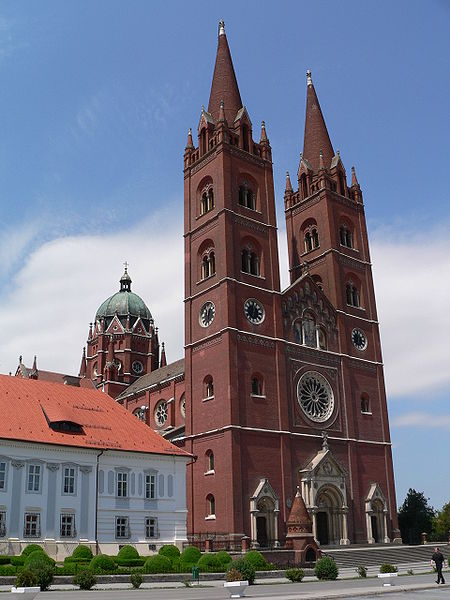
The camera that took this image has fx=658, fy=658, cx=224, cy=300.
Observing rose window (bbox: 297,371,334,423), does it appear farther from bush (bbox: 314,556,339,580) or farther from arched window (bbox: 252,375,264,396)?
bush (bbox: 314,556,339,580)

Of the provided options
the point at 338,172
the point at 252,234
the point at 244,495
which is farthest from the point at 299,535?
the point at 338,172

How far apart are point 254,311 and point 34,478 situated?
22.4m

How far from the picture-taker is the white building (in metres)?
37.5

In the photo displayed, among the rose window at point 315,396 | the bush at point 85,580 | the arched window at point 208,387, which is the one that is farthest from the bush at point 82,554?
the rose window at point 315,396

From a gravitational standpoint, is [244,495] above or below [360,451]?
below

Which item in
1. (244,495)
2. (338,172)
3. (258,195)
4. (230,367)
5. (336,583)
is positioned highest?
(338,172)

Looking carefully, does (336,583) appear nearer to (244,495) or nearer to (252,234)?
(244,495)

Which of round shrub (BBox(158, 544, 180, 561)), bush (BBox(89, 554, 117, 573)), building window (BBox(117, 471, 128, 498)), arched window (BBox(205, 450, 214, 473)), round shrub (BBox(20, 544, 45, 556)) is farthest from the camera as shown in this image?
arched window (BBox(205, 450, 214, 473))

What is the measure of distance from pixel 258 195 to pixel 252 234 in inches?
173

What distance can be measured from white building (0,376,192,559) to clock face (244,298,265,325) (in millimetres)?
12668

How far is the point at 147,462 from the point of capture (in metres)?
43.2

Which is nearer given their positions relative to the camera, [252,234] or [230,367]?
[230,367]

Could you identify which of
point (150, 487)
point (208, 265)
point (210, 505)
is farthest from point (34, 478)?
point (208, 265)

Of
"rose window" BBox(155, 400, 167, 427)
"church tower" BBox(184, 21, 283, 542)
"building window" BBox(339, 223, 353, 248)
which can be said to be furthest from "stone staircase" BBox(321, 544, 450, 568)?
"building window" BBox(339, 223, 353, 248)
